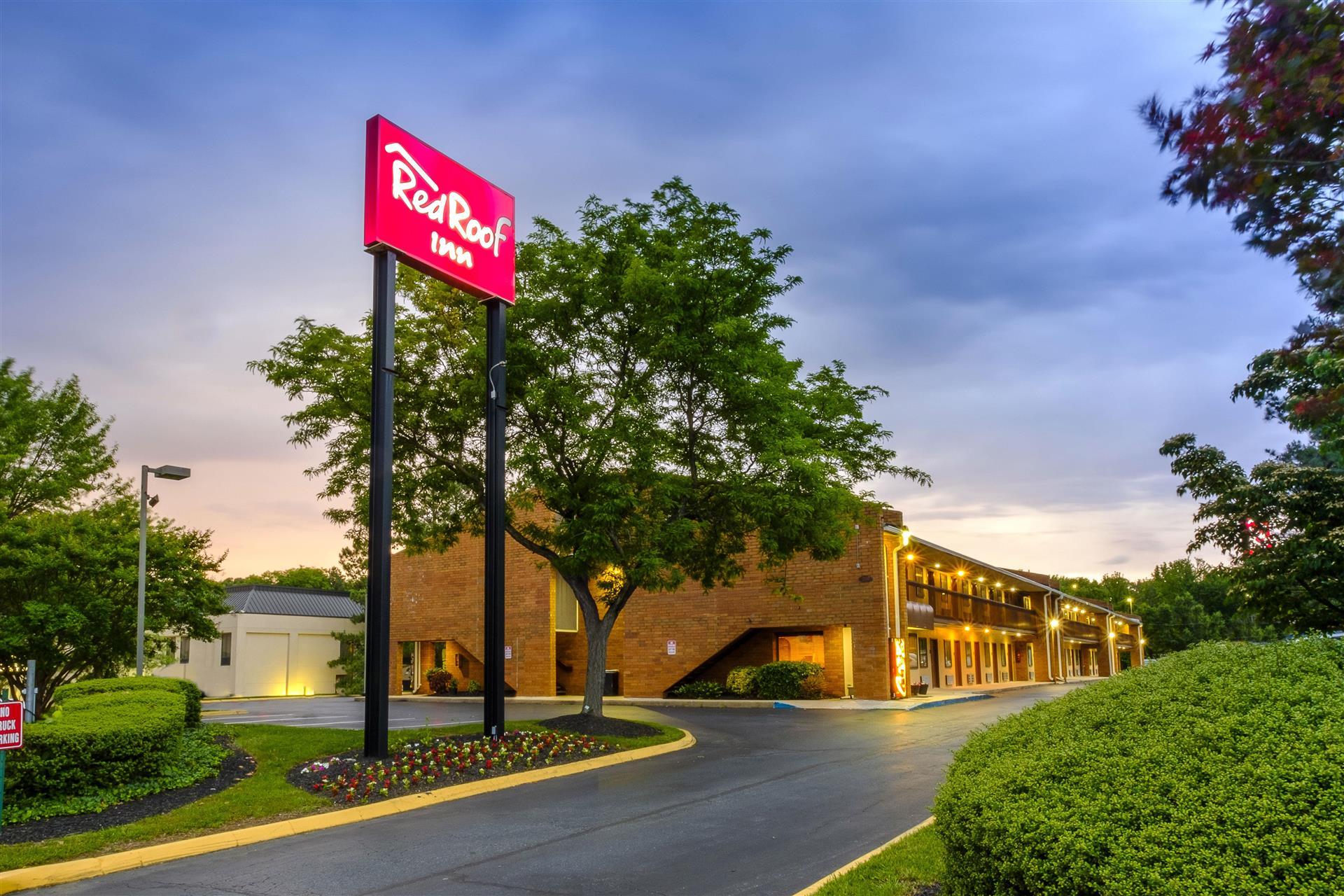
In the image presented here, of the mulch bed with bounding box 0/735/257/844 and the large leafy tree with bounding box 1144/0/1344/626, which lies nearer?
the large leafy tree with bounding box 1144/0/1344/626

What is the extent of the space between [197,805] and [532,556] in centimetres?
2863

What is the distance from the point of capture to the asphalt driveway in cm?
787

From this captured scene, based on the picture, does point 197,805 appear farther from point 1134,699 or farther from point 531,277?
point 531,277

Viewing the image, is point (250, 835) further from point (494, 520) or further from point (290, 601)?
point (290, 601)

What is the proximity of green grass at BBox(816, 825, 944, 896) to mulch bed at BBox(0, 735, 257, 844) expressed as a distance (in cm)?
766

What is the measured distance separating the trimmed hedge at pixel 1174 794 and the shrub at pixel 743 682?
27.3m

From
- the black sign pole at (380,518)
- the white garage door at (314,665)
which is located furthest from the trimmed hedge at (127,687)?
the white garage door at (314,665)

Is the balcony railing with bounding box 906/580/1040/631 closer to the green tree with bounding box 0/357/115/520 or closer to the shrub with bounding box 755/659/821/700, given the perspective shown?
the shrub with bounding box 755/659/821/700

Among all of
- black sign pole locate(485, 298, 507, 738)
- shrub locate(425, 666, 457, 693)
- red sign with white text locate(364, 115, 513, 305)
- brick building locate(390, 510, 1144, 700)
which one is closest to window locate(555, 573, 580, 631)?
brick building locate(390, 510, 1144, 700)

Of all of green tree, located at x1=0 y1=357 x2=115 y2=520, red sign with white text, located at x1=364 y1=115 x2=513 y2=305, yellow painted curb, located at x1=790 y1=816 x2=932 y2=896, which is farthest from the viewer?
green tree, located at x1=0 y1=357 x2=115 y2=520

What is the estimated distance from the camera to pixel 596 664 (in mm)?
19828

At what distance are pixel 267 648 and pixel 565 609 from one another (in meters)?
16.3

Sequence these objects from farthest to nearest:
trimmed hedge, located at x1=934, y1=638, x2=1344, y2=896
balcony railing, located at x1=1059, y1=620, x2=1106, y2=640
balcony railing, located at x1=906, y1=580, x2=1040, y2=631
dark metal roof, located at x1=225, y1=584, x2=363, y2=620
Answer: balcony railing, located at x1=1059, y1=620, x2=1106, y2=640 < dark metal roof, located at x1=225, y1=584, x2=363, y2=620 < balcony railing, located at x1=906, y1=580, x2=1040, y2=631 < trimmed hedge, located at x1=934, y1=638, x2=1344, y2=896

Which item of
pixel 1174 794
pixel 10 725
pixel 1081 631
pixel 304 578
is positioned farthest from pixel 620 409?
pixel 304 578
